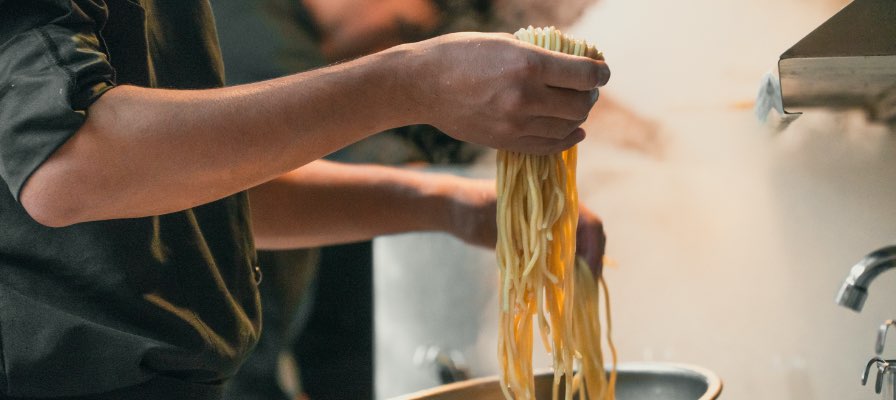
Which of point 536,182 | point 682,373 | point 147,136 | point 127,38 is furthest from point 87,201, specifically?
point 682,373

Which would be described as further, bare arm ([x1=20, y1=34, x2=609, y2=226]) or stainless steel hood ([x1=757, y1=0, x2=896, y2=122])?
stainless steel hood ([x1=757, y1=0, x2=896, y2=122])

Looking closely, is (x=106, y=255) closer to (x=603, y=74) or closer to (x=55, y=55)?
(x=55, y=55)

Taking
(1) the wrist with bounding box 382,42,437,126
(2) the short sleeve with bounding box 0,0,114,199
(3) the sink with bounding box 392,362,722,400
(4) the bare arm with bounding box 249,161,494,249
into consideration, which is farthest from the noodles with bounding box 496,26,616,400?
(2) the short sleeve with bounding box 0,0,114,199

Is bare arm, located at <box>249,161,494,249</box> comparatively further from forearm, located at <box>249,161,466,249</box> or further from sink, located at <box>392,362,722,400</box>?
sink, located at <box>392,362,722,400</box>

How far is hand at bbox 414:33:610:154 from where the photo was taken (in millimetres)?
994

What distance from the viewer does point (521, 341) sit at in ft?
4.06

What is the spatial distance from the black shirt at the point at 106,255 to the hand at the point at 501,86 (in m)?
0.38

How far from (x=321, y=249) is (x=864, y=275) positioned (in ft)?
4.38

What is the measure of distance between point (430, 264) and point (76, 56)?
129cm

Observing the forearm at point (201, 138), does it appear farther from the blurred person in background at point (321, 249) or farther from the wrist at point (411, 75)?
the blurred person in background at point (321, 249)

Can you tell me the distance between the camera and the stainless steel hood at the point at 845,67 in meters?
1.17

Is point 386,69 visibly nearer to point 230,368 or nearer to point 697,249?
point 230,368

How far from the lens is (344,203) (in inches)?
62.7

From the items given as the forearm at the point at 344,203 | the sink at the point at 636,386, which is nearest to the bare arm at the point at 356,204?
the forearm at the point at 344,203
